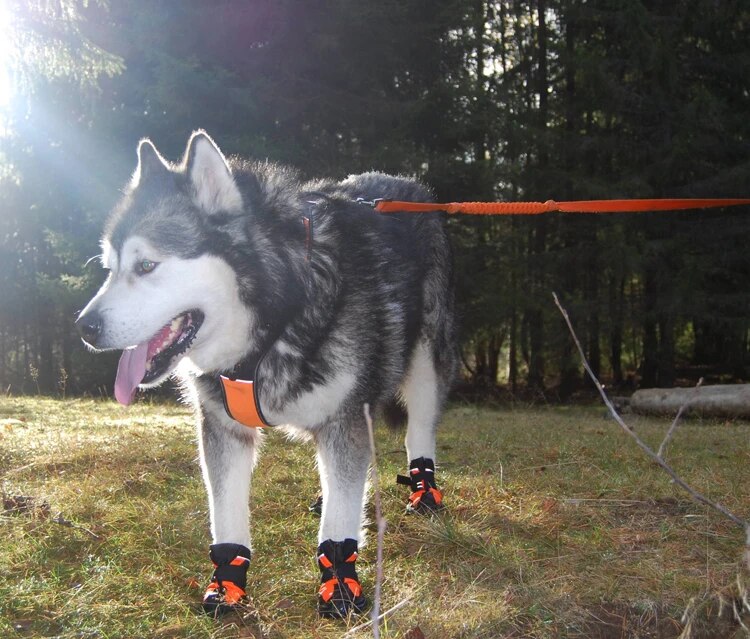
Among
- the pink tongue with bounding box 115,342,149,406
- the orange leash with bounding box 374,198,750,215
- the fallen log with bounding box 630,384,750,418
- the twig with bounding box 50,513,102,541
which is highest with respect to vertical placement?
the orange leash with bounding box 374,198,750,215

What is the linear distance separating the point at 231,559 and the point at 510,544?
128 centimetres

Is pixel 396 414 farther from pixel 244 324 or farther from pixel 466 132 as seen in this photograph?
pixel 466 132

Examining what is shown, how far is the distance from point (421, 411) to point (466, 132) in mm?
9180

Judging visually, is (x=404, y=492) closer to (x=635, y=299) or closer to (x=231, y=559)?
(x=231, y=559)

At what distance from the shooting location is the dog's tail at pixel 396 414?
4109 millimetres

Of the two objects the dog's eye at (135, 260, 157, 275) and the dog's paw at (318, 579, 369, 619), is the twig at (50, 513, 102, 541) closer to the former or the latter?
the dog's paw at (318, 579, 369, 619)

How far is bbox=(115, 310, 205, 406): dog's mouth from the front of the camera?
250cm

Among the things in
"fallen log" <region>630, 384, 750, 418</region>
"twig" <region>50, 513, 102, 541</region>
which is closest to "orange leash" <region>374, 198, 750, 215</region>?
"twig" <region>50, 513, 102, 541</region>

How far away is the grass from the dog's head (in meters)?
0.87

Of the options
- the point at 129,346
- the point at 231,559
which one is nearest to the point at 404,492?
the point at 231,559

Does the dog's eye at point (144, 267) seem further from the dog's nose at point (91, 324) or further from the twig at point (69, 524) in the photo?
the twig at point (69, 524)

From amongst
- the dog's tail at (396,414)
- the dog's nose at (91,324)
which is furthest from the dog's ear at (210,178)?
the dog's tail at (396,414)

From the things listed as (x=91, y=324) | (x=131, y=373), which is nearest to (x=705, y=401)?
(x=131, y=373)

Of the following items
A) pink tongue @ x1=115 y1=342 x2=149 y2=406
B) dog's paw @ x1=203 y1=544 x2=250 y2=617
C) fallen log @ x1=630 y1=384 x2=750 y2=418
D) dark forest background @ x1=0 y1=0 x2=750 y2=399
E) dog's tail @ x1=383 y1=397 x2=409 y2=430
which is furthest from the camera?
dark forest background @ x1=0 y1=0 x2=750 y2=399
